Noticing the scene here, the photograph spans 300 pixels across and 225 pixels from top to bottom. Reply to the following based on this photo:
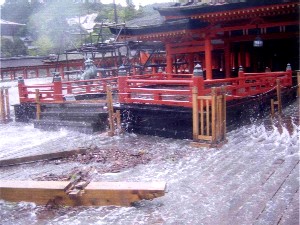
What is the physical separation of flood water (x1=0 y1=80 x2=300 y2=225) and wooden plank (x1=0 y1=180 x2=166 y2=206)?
10cm

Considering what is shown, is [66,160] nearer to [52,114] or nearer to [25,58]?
[52,114]

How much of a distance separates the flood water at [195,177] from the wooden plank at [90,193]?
0.10 m

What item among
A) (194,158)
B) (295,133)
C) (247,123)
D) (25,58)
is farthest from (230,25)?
(25,58)

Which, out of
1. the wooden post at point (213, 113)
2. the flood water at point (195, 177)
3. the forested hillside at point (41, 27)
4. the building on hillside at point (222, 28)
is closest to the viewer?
the flood water at point (195, 177)

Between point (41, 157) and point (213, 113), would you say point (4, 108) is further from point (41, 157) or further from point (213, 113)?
point (213, 113)

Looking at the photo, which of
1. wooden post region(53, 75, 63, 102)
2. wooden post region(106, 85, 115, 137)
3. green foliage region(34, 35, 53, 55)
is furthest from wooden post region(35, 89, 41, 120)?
green foliage region(34, 35, 53, 55)

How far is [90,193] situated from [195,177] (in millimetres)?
1978

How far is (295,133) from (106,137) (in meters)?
5.08

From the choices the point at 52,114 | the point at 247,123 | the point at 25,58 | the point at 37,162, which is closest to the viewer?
the point at 37,162

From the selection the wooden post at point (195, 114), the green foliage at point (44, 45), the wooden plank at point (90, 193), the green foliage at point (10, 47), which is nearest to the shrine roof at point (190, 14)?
the wooden post at point (195, 114)

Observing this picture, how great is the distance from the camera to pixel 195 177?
6223 millimetres

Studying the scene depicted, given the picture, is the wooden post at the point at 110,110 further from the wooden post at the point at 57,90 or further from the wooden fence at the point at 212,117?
the wooden post at the point at 57,90

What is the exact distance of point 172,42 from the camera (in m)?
16.5

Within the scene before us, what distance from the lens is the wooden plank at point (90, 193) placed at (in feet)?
16.4
